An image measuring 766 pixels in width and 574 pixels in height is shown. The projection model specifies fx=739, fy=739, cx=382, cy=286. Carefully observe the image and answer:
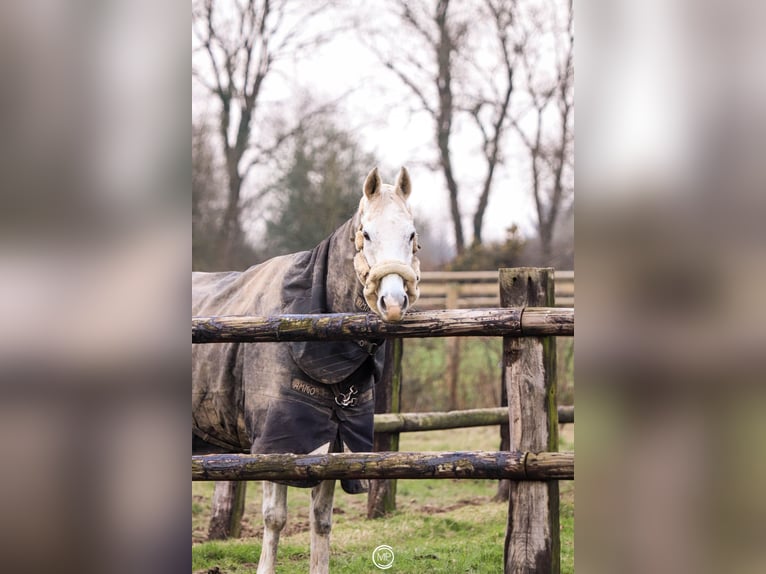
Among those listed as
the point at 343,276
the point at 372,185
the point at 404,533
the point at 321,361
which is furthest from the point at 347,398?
the point at 404,533

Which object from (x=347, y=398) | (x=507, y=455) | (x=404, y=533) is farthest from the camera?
(x=404, y=533)

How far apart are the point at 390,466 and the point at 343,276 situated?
811 mm

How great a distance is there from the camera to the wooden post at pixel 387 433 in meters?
4.70

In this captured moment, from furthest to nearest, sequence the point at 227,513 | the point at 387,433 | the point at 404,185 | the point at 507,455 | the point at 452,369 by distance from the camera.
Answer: the point at 452,369 → the point at 387,433 → the point at 227,513 → the point at 404,185 → the point at 507,455

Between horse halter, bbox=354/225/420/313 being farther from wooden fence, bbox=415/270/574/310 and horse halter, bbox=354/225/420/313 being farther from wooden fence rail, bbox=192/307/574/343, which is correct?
wooden fence, bbox=415/270/574/310

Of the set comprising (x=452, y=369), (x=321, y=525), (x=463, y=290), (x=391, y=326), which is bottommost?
(x=321, y=525)

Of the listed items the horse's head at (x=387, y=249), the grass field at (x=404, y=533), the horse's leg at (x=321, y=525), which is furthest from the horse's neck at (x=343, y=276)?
the grass field at (x=404, y=533)

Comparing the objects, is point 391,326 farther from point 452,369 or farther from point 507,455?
point 452,369

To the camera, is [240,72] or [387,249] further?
[240,72]

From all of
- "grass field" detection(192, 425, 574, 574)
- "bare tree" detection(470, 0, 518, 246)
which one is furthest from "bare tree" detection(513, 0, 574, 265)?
"grass field" detection(192, 425, 574, 574)

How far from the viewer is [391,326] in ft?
7.82
